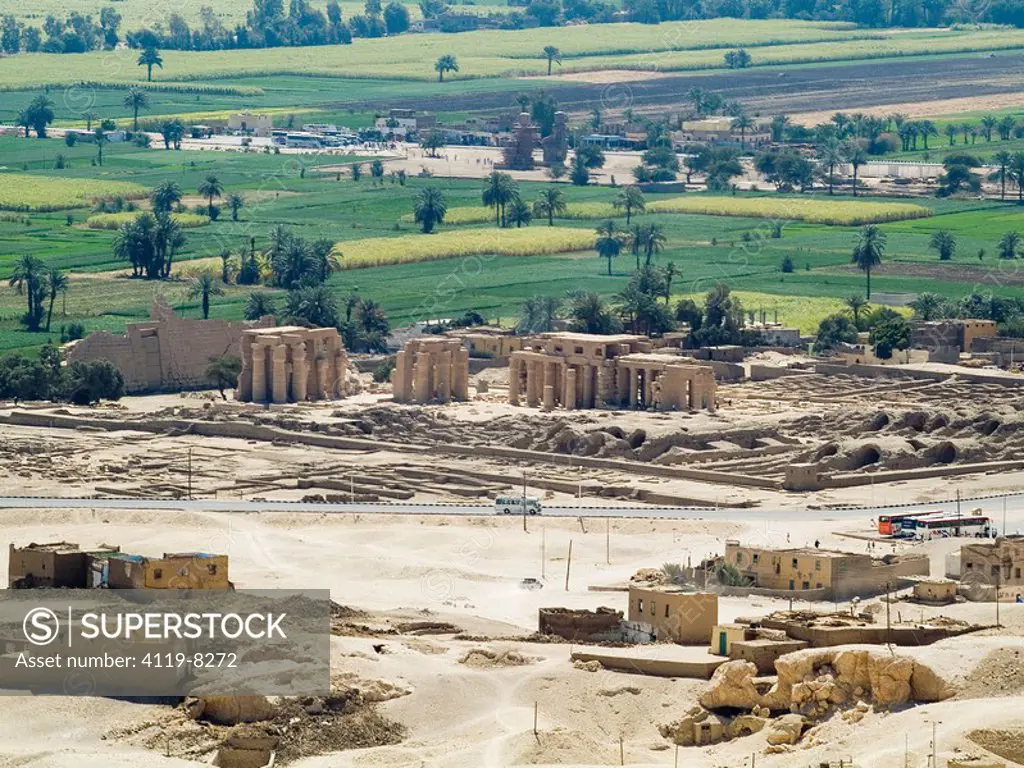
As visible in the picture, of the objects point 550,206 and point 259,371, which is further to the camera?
point 550,206

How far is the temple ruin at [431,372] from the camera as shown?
366 feet

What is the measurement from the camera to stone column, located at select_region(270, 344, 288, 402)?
112312 millimetres

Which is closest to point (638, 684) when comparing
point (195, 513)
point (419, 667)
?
point (419, 667)

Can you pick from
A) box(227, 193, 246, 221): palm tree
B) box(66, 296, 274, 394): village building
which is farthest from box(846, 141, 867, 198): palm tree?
box(66, 296, 274, 394): village building

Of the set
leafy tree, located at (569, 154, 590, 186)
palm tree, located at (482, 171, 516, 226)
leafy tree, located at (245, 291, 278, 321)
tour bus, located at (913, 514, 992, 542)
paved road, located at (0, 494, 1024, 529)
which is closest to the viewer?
tour bus, located at (913, 514, 992, 542)

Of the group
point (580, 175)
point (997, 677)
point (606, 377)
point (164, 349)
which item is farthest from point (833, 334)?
point (580, 175)

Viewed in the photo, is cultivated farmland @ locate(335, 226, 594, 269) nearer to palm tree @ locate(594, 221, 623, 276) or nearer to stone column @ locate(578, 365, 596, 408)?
palm tree @ locate(594, 221, 623, 276)

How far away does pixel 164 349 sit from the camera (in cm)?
11806

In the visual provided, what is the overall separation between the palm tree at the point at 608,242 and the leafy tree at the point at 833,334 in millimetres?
25338

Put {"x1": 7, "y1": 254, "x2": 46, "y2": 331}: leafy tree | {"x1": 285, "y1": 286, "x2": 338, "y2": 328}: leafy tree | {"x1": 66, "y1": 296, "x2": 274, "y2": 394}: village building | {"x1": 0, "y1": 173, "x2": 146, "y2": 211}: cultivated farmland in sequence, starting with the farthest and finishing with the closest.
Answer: {"x1": 0, "y1": 173, "x2": 146, "y2": 211}: cultivated farmland, {"x1": 7, "y1": 254, "x2": 46, "y2": 331}: leafy tree, {"x1": 285, "y1": 286, "x2": 338, "y2": 328}: leafy tree, {"x1": 66, "y1": 296, "x2": 274, "y2": 394}: village building

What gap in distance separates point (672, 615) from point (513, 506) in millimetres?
22516

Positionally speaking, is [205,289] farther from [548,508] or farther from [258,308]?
[548,508]

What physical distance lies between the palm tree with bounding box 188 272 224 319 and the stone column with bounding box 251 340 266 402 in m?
21.2

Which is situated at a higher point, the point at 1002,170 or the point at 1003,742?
the point at 1003,742
